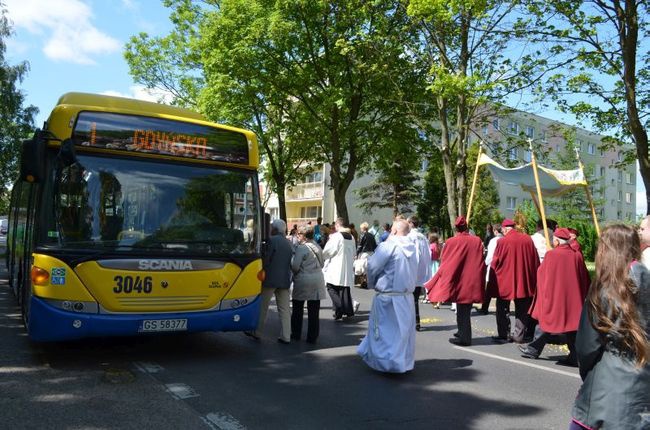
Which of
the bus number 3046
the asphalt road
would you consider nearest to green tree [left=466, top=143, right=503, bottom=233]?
the asphalt road

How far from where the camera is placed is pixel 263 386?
5.81 m

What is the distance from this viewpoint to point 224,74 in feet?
76.3

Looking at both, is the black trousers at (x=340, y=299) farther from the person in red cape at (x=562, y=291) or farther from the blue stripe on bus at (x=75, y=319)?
the blue stripe on bus at (x=75, y=319)

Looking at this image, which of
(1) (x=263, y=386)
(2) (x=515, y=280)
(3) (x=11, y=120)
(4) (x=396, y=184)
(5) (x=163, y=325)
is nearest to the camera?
(1) (x=263, y=386)

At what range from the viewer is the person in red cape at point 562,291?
7.23 meters

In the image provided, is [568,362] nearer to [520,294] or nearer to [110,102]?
[520,294]

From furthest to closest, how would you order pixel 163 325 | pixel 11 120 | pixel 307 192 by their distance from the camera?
1. pixel 307 192
2. pixel 11 120
3. pixel 163 325

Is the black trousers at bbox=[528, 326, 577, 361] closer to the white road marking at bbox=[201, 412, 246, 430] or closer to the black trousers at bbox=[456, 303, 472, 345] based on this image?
the black trousers at bbox=[456, 303, 472, 345]

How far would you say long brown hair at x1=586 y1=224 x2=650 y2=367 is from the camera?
2740mm

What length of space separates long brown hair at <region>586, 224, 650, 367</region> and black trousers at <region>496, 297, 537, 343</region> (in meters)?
6.19

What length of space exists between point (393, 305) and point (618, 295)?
385cm

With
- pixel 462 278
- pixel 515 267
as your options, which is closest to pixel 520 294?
pixel 515 267

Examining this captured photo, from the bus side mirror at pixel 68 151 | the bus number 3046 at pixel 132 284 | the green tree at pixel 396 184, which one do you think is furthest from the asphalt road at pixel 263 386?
the green tree at pixel 396 184

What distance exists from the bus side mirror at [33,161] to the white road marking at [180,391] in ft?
8.56
